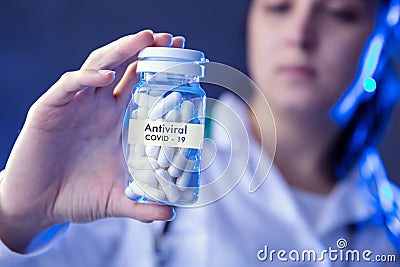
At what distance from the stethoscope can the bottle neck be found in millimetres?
504

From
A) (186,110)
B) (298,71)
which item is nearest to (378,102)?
(298,71)

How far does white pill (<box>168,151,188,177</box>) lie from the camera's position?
0.81 metres

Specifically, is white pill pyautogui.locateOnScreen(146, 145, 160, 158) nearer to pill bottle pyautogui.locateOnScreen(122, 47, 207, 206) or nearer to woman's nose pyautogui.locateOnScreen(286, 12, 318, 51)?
pill bottle pyautogui.locateOnScreen(122, 47, 207, 206)

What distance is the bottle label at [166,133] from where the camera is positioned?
810 millimetres

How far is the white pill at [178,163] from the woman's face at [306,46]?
43cm

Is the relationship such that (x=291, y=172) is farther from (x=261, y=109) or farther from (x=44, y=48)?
(x=44, y=48)

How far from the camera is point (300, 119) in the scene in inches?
50.6

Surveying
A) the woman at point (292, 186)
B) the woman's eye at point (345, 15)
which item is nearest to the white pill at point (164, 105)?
the woman at point (292, 186)

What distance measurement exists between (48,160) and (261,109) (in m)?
0.38

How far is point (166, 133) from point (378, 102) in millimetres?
605

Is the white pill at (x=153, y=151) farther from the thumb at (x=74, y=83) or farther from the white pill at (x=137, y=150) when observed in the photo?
the thumb at (x=74, y=83)

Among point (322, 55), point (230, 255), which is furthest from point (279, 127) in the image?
point (230, 255)

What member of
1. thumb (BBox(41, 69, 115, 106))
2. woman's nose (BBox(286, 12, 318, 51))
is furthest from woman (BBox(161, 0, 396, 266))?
thumb (BBox(41, 69, 115, 106))

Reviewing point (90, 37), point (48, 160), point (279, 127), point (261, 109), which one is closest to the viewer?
point (48, 160)
